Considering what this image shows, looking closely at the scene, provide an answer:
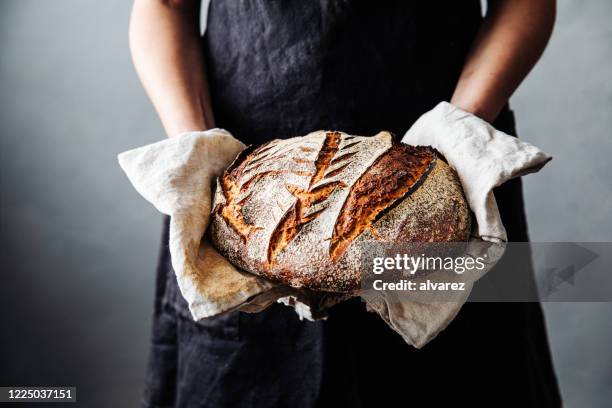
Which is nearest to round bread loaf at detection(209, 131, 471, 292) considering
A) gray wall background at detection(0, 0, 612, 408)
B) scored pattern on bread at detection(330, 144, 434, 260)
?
scored pattern on bread at detection(330, 144, 434, 260)

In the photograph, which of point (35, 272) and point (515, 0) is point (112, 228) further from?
point (515, 0)

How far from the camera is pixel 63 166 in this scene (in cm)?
190

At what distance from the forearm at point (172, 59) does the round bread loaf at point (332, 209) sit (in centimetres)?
28

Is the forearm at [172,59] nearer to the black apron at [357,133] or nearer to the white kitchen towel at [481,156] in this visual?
the black apron at [357,133]

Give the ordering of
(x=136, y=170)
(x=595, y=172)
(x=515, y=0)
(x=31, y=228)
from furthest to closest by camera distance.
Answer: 1. (x=31, y=228)
2. (x=595, y=172)
3. (x=515, y=0)
4. (x=136, y=170)

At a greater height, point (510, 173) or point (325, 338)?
point (510, 173)

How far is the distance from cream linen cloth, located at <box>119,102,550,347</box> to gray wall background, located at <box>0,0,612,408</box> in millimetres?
1135

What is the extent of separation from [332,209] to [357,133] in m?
0.34

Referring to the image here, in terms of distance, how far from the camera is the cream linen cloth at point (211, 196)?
686 mm

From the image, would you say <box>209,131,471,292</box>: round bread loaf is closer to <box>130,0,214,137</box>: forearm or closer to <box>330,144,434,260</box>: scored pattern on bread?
<box>330,144,434,260</box>: scored pattern on bread

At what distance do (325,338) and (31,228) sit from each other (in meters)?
1.28

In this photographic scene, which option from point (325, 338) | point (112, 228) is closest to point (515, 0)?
point (325, 338)

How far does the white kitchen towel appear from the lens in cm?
68

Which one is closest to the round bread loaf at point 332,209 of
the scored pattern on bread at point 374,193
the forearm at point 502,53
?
the scored pattern on bread at point 374,193
